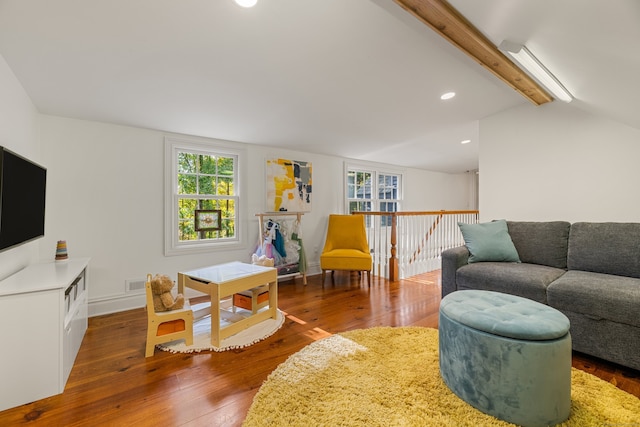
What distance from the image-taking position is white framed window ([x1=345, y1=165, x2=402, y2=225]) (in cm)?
514

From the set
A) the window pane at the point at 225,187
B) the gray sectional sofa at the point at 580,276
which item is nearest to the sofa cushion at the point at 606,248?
the gray sectional sofa at the point at 580,276

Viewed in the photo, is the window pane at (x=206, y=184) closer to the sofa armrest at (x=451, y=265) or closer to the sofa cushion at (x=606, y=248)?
the sofa armrest at (x=451, y=265)

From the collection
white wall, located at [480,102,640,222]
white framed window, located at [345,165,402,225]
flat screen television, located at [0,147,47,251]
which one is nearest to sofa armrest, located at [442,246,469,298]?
white wall, located at [480,102,640,222]

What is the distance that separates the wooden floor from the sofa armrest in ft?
1.04

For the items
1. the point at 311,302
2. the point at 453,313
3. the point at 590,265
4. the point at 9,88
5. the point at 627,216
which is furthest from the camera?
the point at 311,302

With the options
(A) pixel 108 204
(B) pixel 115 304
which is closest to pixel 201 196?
(A) pixel 108 204

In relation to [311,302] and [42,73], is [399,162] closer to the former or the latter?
[311,302]

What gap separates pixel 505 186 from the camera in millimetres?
3420

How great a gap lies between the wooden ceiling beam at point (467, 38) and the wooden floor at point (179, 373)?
7.30ft

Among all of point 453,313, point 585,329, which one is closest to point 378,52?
point 453,313

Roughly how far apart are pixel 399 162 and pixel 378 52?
3812 mm

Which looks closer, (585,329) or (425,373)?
(425,373)

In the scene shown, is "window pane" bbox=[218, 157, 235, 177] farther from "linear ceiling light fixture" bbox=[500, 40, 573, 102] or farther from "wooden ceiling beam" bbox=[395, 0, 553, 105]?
"linear ceiling light fixture" bbox=[500, 40, 573, 102]

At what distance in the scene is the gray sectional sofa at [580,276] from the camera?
1.77 meters
